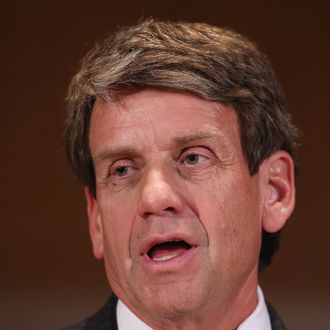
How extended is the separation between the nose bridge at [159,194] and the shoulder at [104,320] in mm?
311

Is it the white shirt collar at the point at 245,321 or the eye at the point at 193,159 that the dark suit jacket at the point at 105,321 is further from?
the eye at the point at 193,159

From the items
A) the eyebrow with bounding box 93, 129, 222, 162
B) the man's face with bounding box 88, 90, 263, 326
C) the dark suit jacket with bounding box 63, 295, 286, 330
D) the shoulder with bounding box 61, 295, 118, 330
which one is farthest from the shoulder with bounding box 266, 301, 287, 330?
the eyebrow with bounding box 93, 129, 222, 162

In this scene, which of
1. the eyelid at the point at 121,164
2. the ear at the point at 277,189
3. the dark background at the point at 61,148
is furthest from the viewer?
the dark background at the point at 61,148

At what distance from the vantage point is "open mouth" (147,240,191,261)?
175 centimetres

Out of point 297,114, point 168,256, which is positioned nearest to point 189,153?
point 168,256

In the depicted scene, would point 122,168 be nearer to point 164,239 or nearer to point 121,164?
point 121,164

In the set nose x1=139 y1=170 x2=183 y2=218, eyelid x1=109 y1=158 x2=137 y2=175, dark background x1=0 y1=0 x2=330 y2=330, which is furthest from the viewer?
dark background x1=0 y1=0 x2=330 y2=330

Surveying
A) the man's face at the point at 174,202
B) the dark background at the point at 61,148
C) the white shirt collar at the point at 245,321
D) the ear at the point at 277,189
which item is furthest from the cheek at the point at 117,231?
the dark background at the point at 61,148

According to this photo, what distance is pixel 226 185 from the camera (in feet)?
6.00

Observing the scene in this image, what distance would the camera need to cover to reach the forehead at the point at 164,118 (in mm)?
1794

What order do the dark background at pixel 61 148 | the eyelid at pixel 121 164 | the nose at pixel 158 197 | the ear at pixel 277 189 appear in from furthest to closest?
the dark background at pixel 61 148 → the ear at pixel 277 189 → the eyelid at pixel 121 164 → the nose at pixel 158 197

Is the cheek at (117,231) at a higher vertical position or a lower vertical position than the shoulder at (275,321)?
higher

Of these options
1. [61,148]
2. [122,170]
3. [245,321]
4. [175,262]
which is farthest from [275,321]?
[61,148]

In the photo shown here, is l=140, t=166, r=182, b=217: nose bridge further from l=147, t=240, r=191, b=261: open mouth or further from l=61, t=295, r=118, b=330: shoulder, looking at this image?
l=61, t=295, r=118, b=330: shoulder
